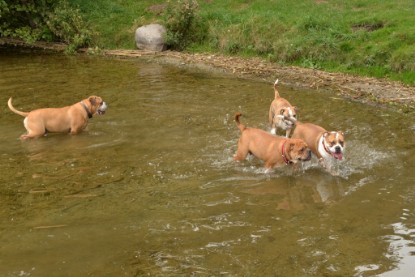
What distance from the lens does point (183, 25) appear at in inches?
792

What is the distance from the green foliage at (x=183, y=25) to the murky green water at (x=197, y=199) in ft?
23.4

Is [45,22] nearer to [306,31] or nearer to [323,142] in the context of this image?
[306,31]

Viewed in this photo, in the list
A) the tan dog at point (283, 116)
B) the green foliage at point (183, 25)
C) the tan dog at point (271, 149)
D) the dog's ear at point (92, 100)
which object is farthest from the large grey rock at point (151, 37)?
the tan dog at point (271, 149)

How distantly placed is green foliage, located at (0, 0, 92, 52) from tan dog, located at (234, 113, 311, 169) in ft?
43.2

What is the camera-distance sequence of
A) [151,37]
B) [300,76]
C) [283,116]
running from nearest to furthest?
[283,116] → [300,76] → [151,37]

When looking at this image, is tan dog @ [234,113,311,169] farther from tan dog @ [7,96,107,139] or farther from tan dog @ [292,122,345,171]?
tan dog @ [7,96,107,139]

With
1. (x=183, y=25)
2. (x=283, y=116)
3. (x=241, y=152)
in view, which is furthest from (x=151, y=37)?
(x=241, y=152)

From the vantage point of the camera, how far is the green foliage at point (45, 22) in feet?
67.9

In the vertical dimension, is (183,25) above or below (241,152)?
above

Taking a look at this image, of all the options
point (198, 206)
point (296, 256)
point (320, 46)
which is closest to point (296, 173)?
point (198, 206)

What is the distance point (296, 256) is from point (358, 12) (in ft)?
46.6

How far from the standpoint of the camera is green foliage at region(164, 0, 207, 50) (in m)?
19.9

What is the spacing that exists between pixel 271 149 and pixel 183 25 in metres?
12.3

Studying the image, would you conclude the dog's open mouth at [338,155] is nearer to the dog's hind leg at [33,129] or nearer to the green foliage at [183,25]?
the dog's hind leg at [33,129]
